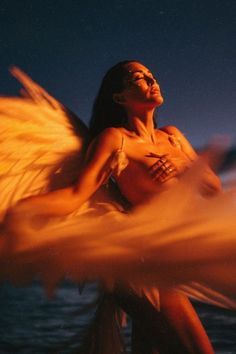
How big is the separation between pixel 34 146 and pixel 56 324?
879 mm

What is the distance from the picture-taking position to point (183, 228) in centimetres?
141

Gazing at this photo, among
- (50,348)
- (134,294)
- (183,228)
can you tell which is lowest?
(50,348)

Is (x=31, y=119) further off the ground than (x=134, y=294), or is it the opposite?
(x=31, y=119)

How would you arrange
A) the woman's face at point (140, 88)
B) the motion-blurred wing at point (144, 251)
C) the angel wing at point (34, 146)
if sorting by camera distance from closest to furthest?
the motion-blurred wing at point (144, 251) < the angel wing at point (34, 146) < the woman's face at point (140, 88)

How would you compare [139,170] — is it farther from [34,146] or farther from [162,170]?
[34,146]

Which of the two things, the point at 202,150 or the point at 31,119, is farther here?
the point at 202,150

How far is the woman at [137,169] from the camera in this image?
4.73ft

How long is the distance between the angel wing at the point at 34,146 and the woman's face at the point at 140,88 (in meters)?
0.22

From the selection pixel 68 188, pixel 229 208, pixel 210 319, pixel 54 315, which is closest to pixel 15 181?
pixel 68 188

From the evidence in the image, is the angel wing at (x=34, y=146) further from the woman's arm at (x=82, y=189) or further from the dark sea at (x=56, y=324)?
the dark sea at (x=56, y=324)

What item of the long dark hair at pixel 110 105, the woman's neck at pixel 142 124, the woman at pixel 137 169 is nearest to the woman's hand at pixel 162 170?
the woman at pixel 137 169

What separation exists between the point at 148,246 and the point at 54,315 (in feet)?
3.10

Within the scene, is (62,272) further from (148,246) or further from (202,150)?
(202,150)

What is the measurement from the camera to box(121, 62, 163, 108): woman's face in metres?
1.67
